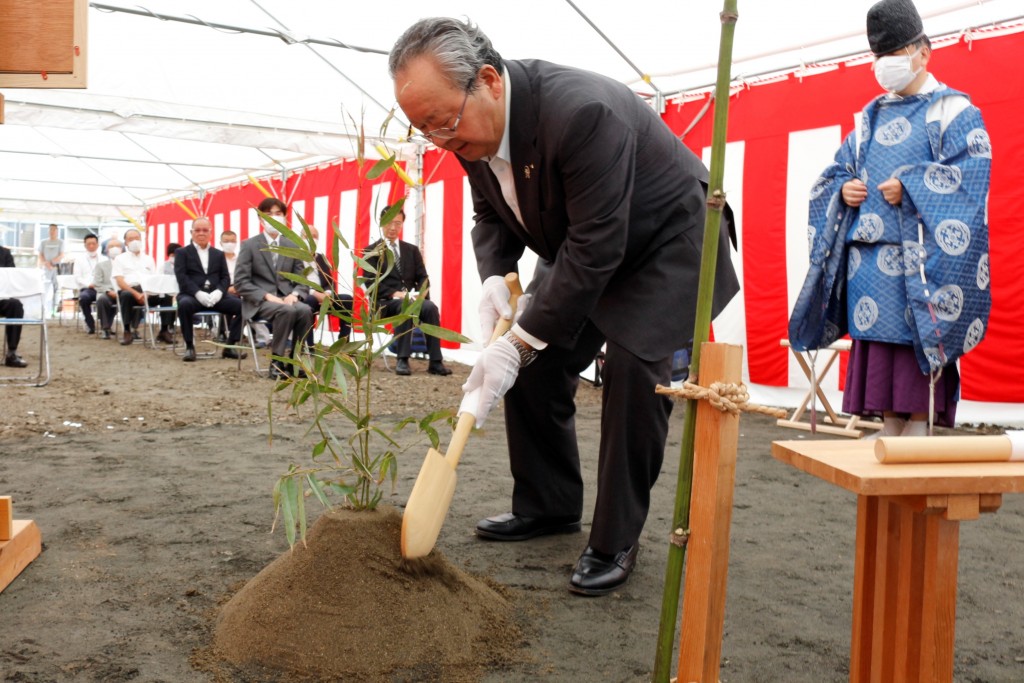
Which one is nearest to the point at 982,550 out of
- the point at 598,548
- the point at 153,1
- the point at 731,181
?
the point at 598,548

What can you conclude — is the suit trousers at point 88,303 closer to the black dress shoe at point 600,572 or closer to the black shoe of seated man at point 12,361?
the black shoe of seated man at point 12,361

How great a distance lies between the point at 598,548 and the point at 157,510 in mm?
1366

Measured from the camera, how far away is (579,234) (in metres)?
1.67

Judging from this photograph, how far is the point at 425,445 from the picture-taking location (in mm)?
3684

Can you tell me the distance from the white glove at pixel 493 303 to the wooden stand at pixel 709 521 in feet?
3.05

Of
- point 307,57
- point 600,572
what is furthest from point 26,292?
point 600,572

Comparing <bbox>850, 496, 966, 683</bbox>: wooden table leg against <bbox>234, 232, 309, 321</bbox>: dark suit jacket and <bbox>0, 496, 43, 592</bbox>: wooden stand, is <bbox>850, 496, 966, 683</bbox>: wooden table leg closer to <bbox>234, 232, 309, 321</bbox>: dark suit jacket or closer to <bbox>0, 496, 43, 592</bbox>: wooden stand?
<bbox>0, 496, 43, 592</bbox>: wooden stand

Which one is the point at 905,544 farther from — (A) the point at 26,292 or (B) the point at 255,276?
(B) the point at 255,276

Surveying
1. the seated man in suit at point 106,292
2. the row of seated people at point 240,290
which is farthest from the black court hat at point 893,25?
the seated man in suit at point 106,292

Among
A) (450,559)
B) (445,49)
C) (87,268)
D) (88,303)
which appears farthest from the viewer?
(87,268)

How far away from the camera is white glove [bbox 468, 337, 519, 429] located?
1.69 meters

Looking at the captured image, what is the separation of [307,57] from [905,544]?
7079mm

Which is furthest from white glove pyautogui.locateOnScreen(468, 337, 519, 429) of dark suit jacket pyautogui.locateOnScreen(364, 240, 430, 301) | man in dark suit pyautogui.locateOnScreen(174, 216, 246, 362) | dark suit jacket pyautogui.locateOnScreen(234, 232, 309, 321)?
man in dark suit pyautogui.locateOnScreen(174, 216, 246, 362)

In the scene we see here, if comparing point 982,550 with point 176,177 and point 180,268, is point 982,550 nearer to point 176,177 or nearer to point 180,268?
point 180,268
